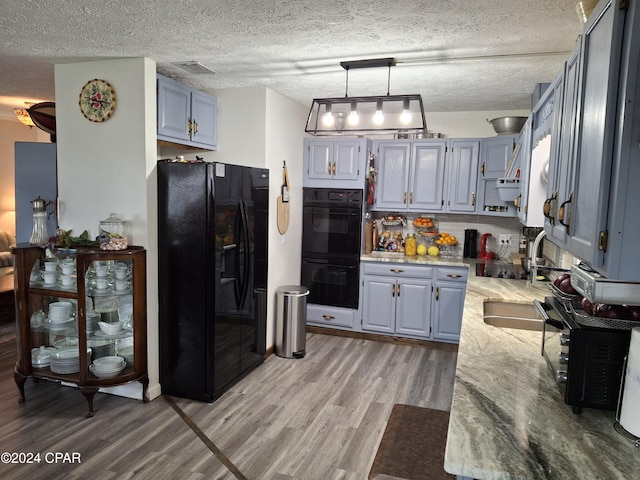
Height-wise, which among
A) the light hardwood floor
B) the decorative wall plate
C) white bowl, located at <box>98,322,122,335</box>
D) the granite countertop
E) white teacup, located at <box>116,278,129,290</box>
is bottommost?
the light hardwood floor

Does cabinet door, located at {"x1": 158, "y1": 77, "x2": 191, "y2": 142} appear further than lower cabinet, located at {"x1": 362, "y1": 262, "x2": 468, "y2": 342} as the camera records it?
No

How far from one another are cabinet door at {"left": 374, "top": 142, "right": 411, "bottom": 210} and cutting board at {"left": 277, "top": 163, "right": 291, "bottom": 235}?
109 cm

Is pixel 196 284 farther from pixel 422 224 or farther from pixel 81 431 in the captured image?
pixel 422 224

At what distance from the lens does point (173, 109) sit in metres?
3.55

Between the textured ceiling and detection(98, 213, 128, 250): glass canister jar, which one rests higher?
the textured ceiling

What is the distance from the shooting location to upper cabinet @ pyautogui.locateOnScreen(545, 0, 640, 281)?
1.09 m

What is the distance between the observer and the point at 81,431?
2.98 metres

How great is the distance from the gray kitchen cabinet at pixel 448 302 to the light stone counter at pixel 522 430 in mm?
2524

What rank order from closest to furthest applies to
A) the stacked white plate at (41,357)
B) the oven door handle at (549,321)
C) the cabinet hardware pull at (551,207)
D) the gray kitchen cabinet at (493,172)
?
the oven door handle at (549,321), the cabinet hardware pull at (551,207), the stacked white plate at (41,357), the gray kitchen cabinet at (493,172)

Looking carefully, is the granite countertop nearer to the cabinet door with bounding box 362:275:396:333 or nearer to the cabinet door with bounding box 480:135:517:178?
the cabinet door with bounding box 362:275:396:333

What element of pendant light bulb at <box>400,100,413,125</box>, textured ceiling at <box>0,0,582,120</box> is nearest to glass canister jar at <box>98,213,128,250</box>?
textured ceiling at <box>0,0,582,120</box>

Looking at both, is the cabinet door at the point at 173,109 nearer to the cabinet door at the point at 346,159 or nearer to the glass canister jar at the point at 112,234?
the glass canister jar at the point at 112,234

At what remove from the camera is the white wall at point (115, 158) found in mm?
3273

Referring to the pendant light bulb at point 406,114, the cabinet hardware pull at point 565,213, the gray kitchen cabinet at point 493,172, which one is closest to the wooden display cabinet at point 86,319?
the pendant light bulb at point 406,114
